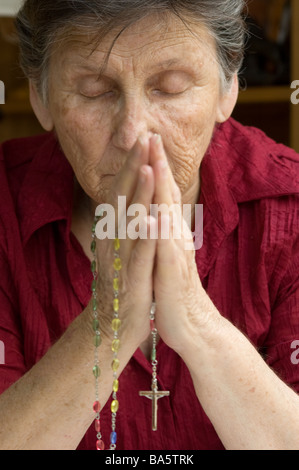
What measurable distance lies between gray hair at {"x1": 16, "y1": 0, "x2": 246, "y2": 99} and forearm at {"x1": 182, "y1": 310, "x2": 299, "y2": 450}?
497 mm

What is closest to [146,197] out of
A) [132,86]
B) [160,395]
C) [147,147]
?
[147,147]

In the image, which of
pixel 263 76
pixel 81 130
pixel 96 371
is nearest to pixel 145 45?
pixel 81 130

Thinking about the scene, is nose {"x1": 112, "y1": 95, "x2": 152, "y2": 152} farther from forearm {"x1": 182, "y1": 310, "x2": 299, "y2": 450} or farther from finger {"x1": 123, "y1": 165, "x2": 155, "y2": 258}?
forearm {"x1": 182, "y1": 310, "x2": 299, "y2": 450}

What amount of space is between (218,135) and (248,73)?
121 centimetres

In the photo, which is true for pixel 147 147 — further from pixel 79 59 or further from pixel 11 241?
pixel 11 241

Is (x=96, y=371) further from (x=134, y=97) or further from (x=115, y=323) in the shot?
(x=134, y=97)

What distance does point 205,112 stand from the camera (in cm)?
135

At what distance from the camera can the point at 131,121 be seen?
1.26 m

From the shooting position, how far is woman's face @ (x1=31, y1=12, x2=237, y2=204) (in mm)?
1261

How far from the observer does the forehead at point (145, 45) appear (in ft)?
4.13

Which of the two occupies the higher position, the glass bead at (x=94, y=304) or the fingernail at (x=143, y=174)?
the fingernail at (x=143, y=174)

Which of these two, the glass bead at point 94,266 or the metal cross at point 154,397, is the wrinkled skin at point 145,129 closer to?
the glass bead at point 94,266

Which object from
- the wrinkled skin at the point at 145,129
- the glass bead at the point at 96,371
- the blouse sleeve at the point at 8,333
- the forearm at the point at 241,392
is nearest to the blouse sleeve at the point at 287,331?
the forearm at the point at 241,392

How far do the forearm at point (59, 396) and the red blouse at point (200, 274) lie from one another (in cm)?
15
